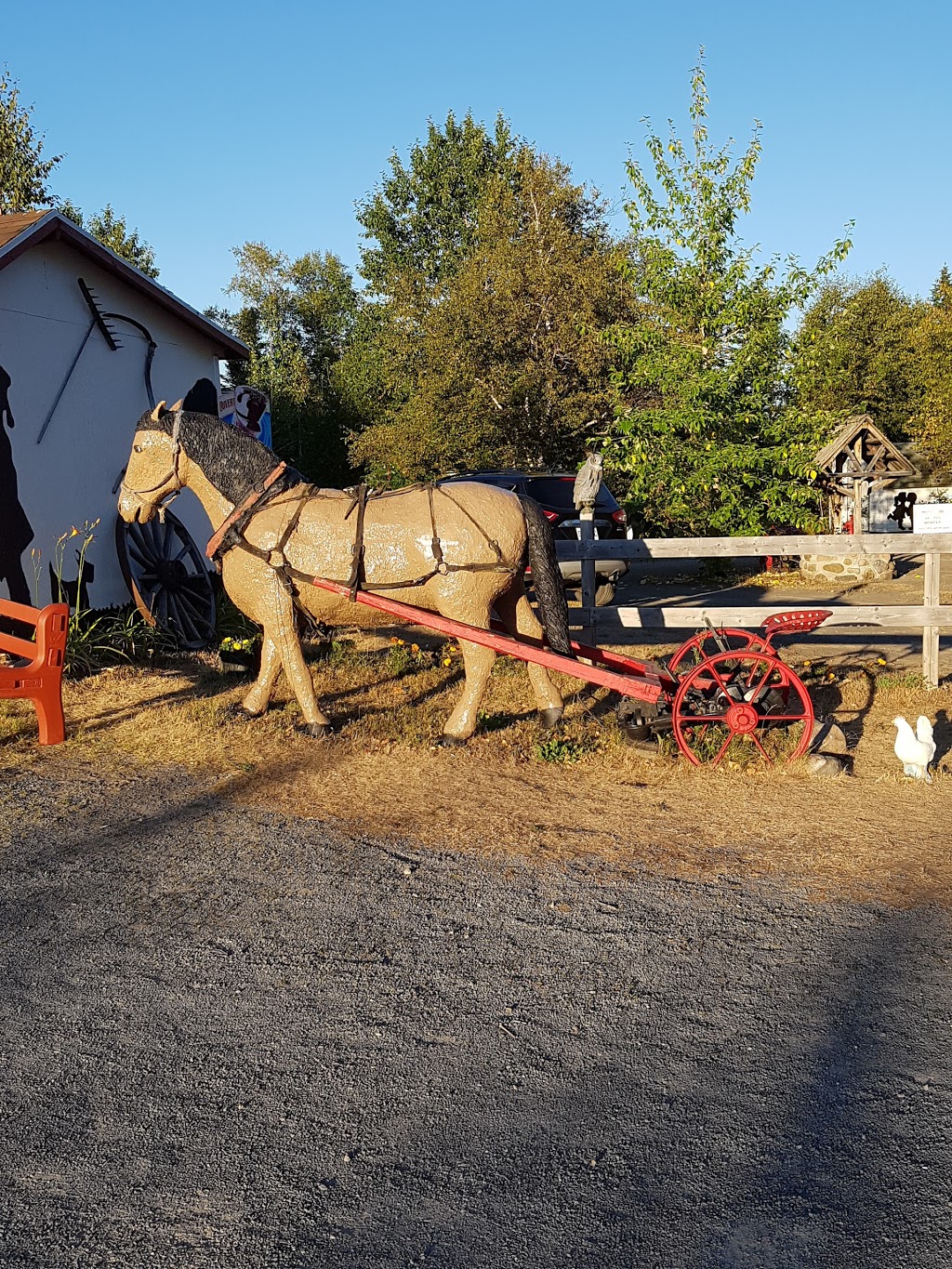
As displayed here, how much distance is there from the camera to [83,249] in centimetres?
1042

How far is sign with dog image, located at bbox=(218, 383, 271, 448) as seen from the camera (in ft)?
47.9

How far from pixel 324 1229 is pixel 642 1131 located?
3.02 feet

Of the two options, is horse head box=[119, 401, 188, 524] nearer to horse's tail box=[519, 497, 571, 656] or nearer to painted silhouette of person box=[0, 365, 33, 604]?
horse's tail box=[519, 497, 571, 656]

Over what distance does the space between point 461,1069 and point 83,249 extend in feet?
30.8

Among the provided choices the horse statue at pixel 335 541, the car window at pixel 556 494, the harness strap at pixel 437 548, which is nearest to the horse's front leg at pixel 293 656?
the horse statue at pixel 335 541

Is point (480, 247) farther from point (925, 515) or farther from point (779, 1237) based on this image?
point (779, 1237)

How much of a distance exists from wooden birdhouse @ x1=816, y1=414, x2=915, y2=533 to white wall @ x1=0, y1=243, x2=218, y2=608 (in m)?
16.0

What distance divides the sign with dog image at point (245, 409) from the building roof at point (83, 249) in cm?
180

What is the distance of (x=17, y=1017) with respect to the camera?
385cm

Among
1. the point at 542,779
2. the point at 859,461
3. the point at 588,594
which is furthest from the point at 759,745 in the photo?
the point at 859,461

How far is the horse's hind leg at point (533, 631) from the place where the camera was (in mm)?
7578

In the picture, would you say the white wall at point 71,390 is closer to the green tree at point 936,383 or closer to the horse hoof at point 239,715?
the horse hoof at point 239,715

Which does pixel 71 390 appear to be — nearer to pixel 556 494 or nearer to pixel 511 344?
pixel 556 494

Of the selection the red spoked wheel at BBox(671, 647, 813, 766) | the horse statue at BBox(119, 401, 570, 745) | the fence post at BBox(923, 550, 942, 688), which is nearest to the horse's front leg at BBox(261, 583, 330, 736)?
the horse statue at BBox(119, 401, 570, 745)
